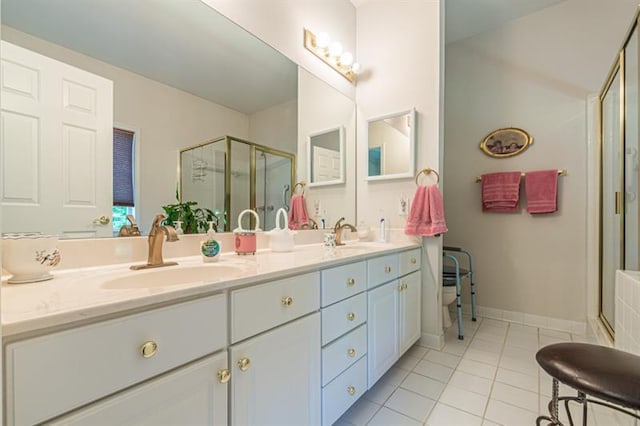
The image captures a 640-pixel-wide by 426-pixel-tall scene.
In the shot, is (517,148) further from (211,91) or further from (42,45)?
(42,45)

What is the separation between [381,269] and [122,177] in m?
1.29

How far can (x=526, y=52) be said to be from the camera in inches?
101

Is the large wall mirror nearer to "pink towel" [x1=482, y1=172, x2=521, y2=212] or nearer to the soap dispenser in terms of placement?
the soap dispenser

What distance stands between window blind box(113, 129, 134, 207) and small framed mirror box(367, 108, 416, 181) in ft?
5.66

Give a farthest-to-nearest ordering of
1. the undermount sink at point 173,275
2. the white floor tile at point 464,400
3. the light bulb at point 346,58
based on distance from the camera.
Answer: the light bulb at point 346,58
the white floor tile at point 464,400
the undermount sink at point 173,275

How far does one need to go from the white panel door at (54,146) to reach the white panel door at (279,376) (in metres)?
0.73

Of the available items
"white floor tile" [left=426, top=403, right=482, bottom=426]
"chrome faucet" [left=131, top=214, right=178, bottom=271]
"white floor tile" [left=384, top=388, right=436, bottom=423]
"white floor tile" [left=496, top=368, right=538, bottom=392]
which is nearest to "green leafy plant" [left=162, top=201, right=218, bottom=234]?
"chrome faucet" [left=131, top=214, right=178, bottom=271]

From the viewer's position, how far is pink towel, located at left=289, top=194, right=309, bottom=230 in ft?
6.21

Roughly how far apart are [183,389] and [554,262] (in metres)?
2.95

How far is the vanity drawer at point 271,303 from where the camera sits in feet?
2.74

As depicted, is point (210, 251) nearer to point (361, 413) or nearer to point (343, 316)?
point (343, 316)

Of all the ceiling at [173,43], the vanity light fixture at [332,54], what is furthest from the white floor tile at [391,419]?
the vanity light fixture at [332,54]

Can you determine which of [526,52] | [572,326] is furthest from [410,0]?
[572,326]

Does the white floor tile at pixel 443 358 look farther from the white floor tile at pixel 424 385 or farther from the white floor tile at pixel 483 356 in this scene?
the white floor tile at pixel 424 385
